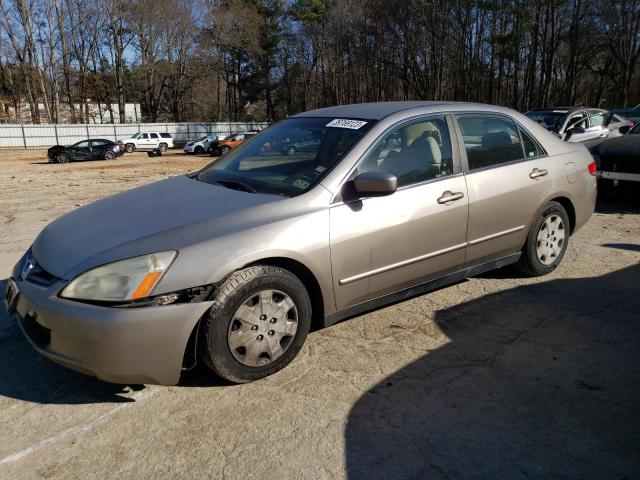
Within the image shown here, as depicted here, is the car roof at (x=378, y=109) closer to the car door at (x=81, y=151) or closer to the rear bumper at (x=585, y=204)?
the rear bumper at (x=585, y=204)

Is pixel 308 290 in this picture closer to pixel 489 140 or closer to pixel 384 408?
pixel 384 408

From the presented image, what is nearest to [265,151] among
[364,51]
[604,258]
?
[604,258]

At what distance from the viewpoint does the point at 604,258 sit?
18.1 feet

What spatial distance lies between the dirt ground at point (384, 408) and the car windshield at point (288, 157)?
112 centimetres

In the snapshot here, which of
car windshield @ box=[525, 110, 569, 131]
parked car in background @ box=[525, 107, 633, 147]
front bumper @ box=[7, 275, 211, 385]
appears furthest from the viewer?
car windshield @ box=[525, 110, 569, 131]

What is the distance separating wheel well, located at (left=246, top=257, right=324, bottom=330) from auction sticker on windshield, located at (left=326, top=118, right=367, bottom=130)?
1147 mm

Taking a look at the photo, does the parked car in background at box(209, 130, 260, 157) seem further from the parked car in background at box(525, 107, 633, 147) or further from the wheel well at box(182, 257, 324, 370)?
the wheel well at box(182, 257, 324, 370)

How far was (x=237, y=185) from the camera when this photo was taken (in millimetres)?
3707

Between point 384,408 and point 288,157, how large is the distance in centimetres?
198

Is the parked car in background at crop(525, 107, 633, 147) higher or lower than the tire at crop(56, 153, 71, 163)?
higher

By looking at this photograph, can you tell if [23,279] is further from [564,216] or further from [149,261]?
[564,216]

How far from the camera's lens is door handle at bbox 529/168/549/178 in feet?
14.7

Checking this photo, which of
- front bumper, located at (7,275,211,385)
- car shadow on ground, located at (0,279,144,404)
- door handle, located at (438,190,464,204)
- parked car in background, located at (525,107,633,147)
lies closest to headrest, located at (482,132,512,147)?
door handle, located at (438,190,464,204)

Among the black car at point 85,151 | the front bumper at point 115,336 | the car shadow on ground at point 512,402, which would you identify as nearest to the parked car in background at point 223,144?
the black car at point 85,151
